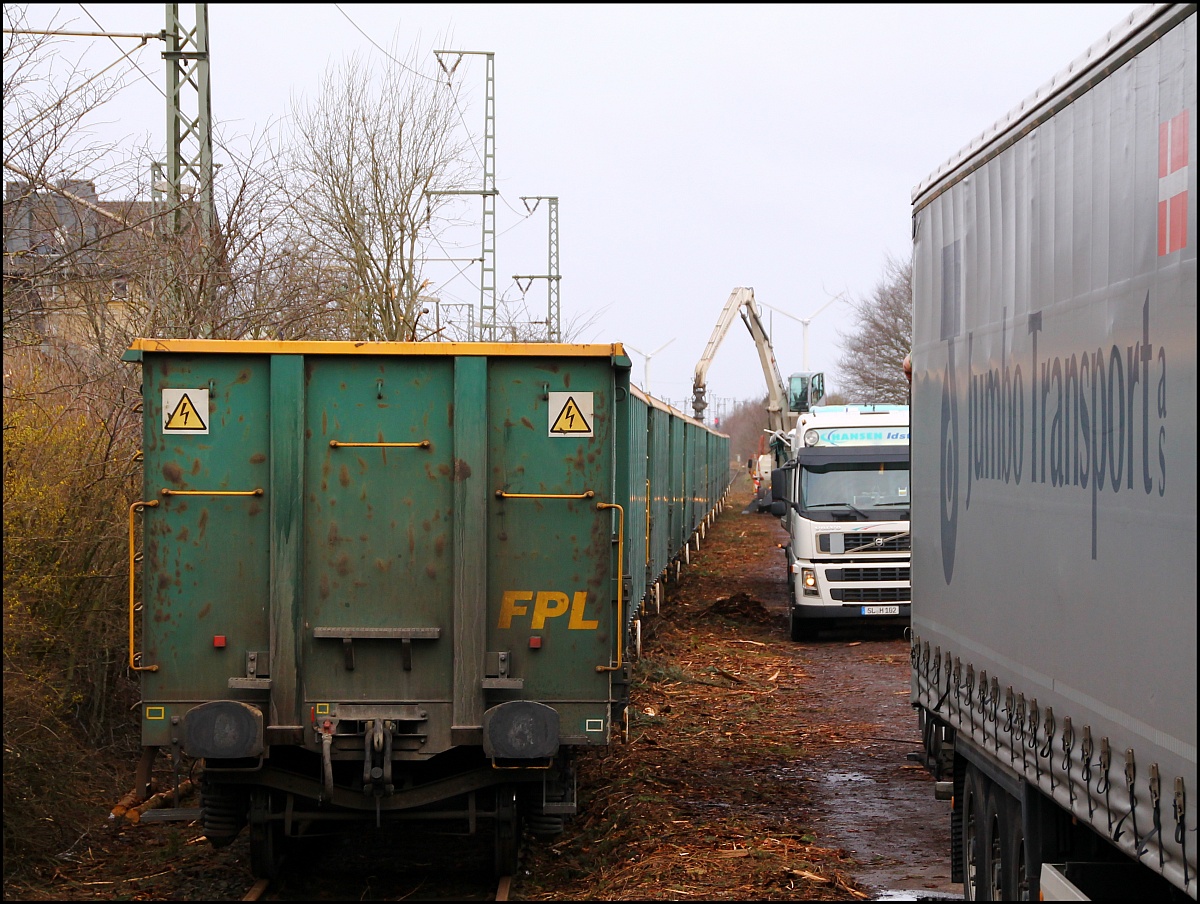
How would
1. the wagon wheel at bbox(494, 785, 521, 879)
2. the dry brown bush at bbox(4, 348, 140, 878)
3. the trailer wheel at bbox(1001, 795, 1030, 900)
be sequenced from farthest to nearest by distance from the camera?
the dry brown bush at bbox(4, 348, 140, 878)
the wagon wheel at bbox(494, 785, 521, 879)
the trailer wheel at bbox(1001, 795, 1030, 900)

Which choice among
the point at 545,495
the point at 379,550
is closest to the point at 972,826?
the point at 545,495

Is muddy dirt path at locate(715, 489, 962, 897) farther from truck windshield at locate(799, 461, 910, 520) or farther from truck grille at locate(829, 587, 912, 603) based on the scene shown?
truck windshield at locate(799, 461, 910, 520)

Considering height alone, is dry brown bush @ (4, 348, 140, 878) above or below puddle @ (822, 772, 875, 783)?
above

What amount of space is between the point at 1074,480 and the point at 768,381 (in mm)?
39305

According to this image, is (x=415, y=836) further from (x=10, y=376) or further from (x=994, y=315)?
(x=994, y=315)

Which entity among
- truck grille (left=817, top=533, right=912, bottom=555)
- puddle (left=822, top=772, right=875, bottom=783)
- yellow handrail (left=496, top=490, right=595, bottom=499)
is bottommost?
puddle (left=822, top=772, right=875, bottom=783)

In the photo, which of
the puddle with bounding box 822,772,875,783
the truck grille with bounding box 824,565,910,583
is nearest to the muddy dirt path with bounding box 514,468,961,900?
the puddle with bounding box 822,772,875,783

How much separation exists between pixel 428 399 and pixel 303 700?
1800mm

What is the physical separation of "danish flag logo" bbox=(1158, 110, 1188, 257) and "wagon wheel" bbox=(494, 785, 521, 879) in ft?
17.1

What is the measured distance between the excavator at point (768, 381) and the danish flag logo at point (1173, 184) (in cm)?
3778

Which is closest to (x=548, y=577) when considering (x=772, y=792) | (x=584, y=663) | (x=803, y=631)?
(x=584, y=663)

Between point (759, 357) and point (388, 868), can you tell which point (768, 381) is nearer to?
point (759, 357)

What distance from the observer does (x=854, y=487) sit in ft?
62.3

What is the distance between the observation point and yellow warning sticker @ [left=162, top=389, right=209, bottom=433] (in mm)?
7285
